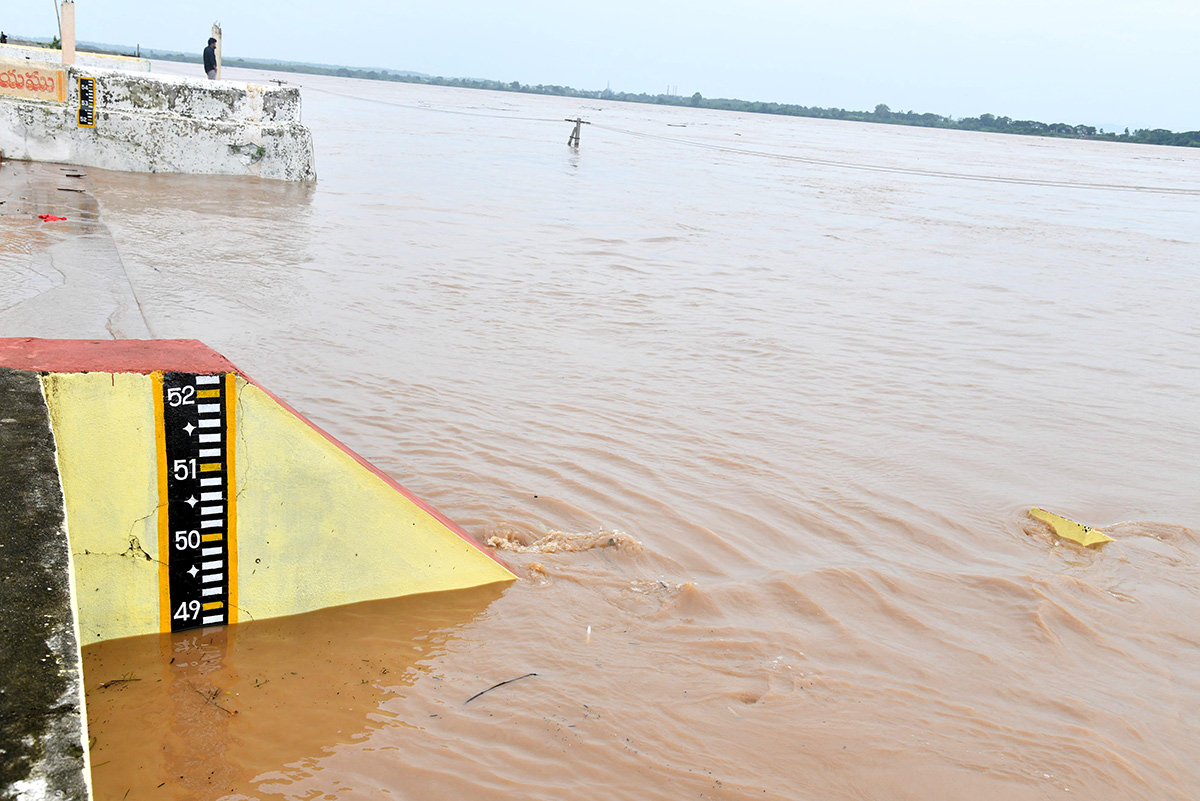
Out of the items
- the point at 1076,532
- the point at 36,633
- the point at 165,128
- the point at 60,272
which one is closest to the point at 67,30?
the point at 165,128

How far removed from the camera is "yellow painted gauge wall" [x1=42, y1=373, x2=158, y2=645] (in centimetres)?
283

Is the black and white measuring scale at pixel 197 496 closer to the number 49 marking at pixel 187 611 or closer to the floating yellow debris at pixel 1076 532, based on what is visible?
the number 49 marking at pixel 187 611

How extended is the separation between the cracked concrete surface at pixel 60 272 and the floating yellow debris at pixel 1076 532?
5731 millimetres

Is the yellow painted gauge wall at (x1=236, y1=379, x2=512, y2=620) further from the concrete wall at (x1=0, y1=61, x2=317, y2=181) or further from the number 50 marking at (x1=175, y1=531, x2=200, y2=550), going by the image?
the concrete wall at (x1=0, y1=61, x2=317, y2=181)

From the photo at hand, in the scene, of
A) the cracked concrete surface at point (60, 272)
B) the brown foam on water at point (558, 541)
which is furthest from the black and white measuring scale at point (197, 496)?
the cracked concrete surface at point (60, 272)

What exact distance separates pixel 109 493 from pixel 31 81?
44.1 ft

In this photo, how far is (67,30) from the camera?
1321 centimetres

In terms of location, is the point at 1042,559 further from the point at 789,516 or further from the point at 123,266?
the point at 123,266

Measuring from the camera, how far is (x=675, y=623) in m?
3.65

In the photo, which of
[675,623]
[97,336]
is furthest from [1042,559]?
[97,336]

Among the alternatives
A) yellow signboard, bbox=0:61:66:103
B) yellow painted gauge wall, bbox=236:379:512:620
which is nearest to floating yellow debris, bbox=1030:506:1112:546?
yellow painted gauge wall, bbox=236:379:512:620

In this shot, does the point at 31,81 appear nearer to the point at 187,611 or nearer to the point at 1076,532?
the point at 187,611

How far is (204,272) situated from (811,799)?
7.67 meters

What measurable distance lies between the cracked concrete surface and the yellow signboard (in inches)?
104
